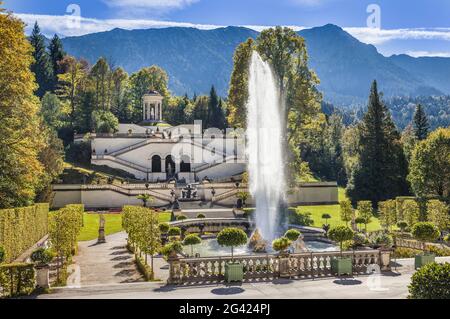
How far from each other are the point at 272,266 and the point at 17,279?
9823 mm

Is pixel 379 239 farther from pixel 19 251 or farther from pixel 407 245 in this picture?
pixel 19 251

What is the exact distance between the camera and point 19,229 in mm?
26375

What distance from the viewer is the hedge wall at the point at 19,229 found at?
77.3ft

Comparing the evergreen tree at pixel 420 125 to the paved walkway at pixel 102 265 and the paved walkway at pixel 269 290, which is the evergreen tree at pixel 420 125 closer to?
the paved walkway at pixel 102 265

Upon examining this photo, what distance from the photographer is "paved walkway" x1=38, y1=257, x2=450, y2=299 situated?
1617 centimetres

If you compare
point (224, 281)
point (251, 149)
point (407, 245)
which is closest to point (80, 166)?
point (251, 149)

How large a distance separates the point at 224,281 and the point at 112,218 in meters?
30.0

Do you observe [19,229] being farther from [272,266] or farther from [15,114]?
[272,266]

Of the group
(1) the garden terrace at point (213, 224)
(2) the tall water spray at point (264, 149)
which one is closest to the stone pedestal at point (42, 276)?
(2) the tall water spray at point (264, 149)

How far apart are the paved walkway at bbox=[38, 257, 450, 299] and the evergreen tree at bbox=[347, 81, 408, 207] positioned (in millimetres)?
39268

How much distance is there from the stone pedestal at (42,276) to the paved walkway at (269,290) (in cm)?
47

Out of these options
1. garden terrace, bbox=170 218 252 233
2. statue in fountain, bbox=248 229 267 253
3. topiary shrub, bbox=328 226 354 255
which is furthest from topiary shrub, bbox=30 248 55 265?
garden terrace, bbox=170 218 252 233

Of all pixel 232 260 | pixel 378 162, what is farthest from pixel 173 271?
pixel 378 162

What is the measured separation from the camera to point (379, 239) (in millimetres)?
26375
